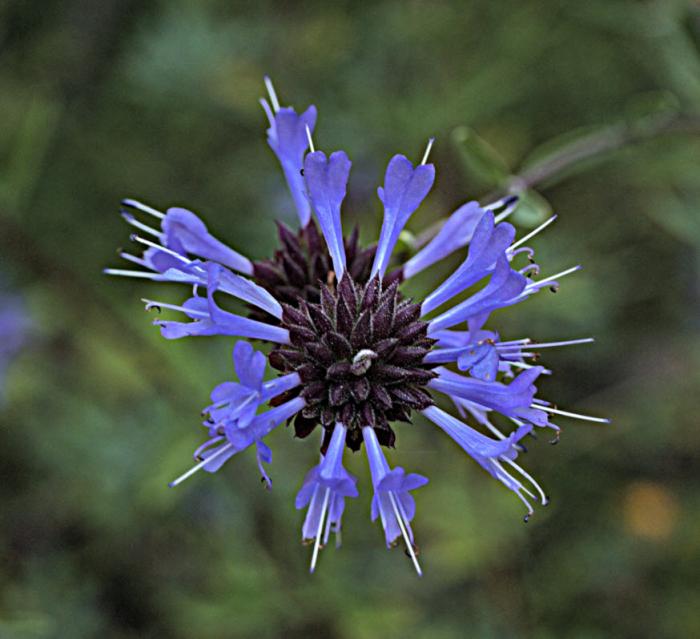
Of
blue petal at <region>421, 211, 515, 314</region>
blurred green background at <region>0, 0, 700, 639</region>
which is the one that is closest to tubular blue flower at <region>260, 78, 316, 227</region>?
blue petal at <region>421, 211, 515, 314</region>

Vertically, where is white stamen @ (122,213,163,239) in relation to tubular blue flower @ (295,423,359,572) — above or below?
above

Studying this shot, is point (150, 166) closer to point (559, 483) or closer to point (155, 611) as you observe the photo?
point (155, 611)

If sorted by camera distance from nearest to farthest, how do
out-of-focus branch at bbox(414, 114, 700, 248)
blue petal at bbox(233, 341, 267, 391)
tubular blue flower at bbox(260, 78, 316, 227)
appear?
blue petal at bbox(233, 341, 267, 391)
tubular blue flower at bbox(260, 78, 316, 227)
out-of-focus branch at bbox(414, 114, 700, 248)

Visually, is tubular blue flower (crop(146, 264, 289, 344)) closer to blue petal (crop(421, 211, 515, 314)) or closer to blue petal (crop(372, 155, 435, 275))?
blue petal (crop(372, 155, 435, 275))

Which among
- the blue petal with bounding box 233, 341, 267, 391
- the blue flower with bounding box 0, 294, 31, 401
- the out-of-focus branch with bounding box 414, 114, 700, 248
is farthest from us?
the blue flower with bounding box 0, 294, 31, 401

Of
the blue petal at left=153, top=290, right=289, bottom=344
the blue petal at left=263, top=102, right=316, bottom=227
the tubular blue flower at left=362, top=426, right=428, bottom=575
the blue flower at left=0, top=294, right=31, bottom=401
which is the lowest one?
the tubular blue flower at left=362, top=426, right=428, bottom=575

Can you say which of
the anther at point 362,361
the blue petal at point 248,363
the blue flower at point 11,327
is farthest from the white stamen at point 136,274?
the blue flower at point 11,327

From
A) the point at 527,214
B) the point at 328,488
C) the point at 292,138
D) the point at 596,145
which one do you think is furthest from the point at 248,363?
the point at 596,145

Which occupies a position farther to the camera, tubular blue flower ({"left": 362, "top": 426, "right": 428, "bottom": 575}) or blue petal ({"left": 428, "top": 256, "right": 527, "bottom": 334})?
tubular blue flower ({"left": 362, "top": 426, "right": 428, "bottom": 575})
